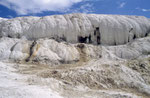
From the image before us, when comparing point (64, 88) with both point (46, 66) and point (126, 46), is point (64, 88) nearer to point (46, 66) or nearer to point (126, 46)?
point (46, 66)

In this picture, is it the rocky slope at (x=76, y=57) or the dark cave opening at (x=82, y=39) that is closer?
the rocky slope at (x=76, y=57)

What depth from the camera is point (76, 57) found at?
15305 mm

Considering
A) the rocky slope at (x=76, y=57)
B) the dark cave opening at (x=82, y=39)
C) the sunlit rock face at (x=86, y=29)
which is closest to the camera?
the rocky slope at (x=76, y=57)

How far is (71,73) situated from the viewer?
33.8ft

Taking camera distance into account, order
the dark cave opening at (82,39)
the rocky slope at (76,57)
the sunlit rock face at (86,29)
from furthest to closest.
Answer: the dark cave opening at (82,39) → the sunlit rock face at (86,29) → the rocky slope at (76,57)

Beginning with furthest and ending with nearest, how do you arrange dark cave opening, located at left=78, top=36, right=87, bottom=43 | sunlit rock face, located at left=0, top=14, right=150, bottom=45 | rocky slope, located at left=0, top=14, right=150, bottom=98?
dark cave opening, located at left=78, top=36, right=87, bottom=43 → sunlit rock face, located at left=0, top=14, right=150, bottom=45 → rocky slope, located at left=0, top=14, right=150, bottom=98

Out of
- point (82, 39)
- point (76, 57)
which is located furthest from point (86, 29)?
point (76, 57)

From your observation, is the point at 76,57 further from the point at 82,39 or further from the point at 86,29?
the point at 86,29

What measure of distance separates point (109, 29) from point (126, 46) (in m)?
3.71

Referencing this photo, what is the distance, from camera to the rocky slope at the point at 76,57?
827 centimetres

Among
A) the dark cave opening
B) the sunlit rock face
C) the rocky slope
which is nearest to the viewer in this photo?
the rocky slope

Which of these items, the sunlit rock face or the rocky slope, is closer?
the rocky slope

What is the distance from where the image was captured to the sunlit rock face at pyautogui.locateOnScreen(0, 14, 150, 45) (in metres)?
18.5

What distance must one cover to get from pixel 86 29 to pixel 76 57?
586cm
